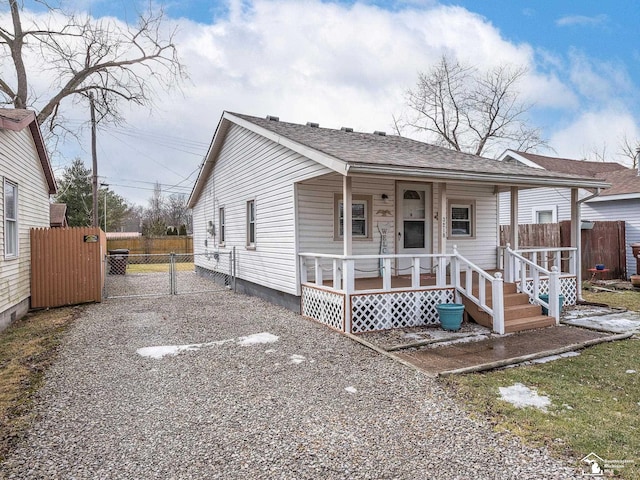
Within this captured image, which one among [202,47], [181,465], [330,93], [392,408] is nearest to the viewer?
[181,465]

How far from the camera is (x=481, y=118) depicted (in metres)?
26.7

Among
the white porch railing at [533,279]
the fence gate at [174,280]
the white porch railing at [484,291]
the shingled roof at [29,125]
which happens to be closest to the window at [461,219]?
the white porch railing at [533,279]

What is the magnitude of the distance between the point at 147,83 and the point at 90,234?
37.6 feet

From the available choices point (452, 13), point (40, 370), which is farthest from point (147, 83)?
point (40, 370)

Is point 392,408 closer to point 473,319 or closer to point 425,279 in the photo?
point 473,319

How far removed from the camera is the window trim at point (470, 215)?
10.1 metres

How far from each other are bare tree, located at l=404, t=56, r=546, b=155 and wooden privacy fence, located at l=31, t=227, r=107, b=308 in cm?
2216

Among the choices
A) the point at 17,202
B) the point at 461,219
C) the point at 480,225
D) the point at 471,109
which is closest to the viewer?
the point at 17,202

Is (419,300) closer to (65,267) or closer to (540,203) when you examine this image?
(65,267)

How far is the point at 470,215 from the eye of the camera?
411 inches

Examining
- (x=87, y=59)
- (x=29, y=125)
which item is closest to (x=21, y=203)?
(x=29, y=125)

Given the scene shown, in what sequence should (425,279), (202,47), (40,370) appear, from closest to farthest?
1. (40,370)
2. (425,279)
3. (202,47)

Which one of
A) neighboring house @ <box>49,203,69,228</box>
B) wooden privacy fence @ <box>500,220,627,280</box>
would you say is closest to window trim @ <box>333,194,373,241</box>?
wooden privacy fence @ <box>500,220,627,280</box>

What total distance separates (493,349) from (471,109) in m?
24.0
